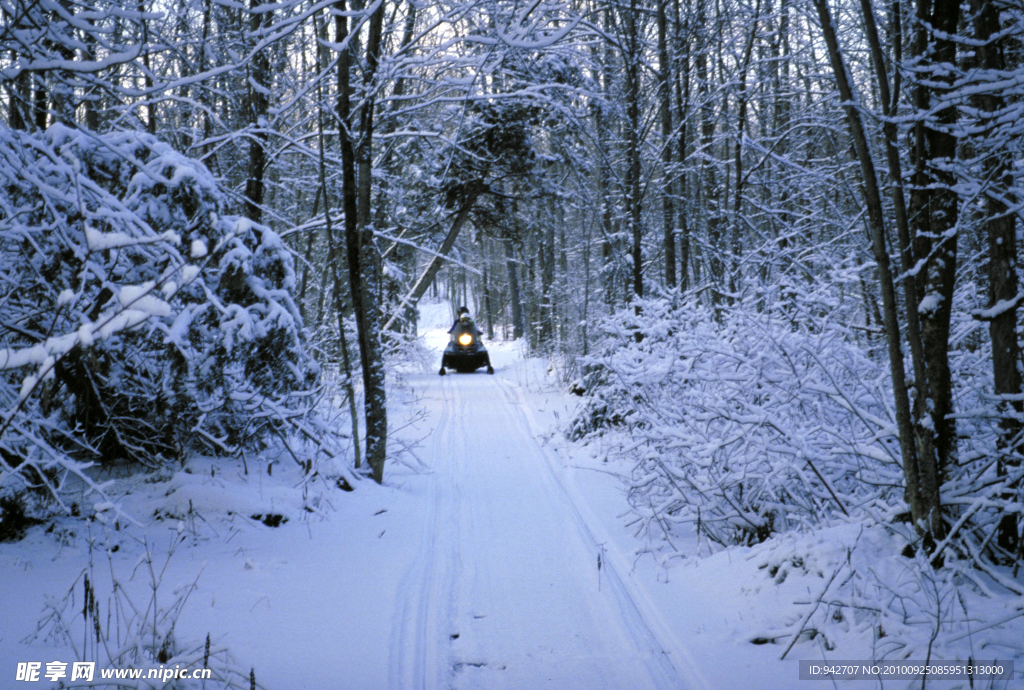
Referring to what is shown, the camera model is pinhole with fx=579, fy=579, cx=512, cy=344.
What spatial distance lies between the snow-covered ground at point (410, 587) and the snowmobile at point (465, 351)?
45.8 ft

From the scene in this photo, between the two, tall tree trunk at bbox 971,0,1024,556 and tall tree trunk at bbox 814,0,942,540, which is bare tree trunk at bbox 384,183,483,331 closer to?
tall tree trunk at bbox 814,0,942,540

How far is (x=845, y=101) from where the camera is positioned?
3.44 m

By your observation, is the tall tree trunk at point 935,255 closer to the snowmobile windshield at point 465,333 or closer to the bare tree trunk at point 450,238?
the bare tree trunk at point 450,238

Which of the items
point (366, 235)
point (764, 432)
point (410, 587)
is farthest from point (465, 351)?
point (410, 587)

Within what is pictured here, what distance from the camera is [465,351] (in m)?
20.8

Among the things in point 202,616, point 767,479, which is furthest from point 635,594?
point 202,616

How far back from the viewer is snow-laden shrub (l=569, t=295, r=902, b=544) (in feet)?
Result: 14.5

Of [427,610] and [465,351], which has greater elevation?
[465,351]

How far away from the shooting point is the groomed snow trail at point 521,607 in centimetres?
326

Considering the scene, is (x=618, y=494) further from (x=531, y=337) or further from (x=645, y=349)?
(x=531, y=337)

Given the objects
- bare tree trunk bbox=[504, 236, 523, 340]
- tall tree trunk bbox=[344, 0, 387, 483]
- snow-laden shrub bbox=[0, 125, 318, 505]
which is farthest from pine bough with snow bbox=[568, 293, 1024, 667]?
bare tree trunk bbox=[504, 236, 523, 340]

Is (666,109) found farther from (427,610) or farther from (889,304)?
(427,610)

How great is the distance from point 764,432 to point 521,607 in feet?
8.08

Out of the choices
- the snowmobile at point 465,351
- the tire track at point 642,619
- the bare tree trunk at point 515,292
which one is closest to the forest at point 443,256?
the tire track at point 642,619
